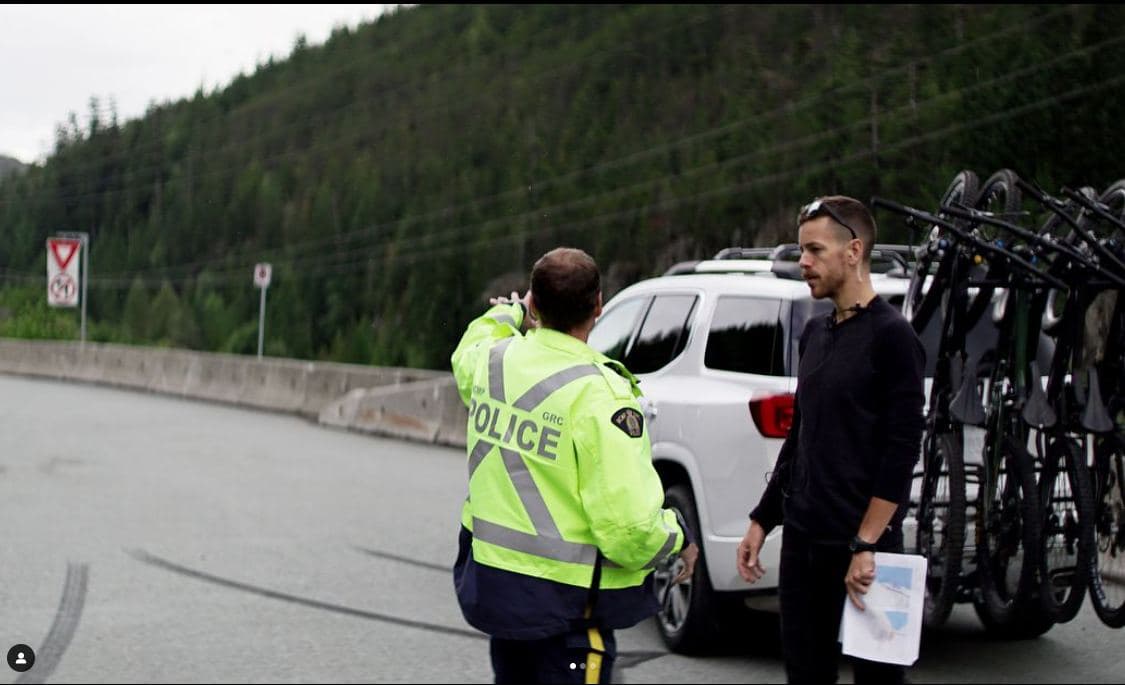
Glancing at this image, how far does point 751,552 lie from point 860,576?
1.71 ft

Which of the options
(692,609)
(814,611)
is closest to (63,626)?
(692,609)

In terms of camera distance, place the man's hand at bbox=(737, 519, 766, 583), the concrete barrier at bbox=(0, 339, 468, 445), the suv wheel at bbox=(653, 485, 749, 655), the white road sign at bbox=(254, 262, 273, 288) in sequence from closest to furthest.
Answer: the man's hand at bbox=(737, 519, 766, 583)
the suv wheel at bbox=(653, 485, 749, 655)
the white road sign at bbox=(254, 262, 273, 288)
the concrete barrier at bbox=(0, 339, 468, 445)

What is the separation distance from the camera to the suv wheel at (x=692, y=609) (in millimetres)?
6801

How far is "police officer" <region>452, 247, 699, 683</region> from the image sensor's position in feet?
10.1

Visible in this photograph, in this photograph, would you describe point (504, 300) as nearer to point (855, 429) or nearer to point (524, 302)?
point (524, 302)

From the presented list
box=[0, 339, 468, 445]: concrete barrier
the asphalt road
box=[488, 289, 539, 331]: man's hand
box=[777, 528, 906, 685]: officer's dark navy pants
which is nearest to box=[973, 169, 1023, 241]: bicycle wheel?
box=[777, 528, 906, 685]: officer's dark navy pants

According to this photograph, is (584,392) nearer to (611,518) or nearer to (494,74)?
(611,518)

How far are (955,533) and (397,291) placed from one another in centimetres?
178

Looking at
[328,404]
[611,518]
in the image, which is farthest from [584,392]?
[328,404]

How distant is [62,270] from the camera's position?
4102 millimetres

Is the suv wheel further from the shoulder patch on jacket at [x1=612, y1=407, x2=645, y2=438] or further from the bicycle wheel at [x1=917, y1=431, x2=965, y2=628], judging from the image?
the shoulder patch on jacket at [x1=612, y1=407, x2=645, y2=438]

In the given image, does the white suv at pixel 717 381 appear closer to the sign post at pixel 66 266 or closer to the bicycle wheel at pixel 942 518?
the bicycle wheel at pixel 942 518

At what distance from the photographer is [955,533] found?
4523 mm

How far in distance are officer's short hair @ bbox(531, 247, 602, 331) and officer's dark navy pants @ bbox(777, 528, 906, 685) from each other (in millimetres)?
1004
